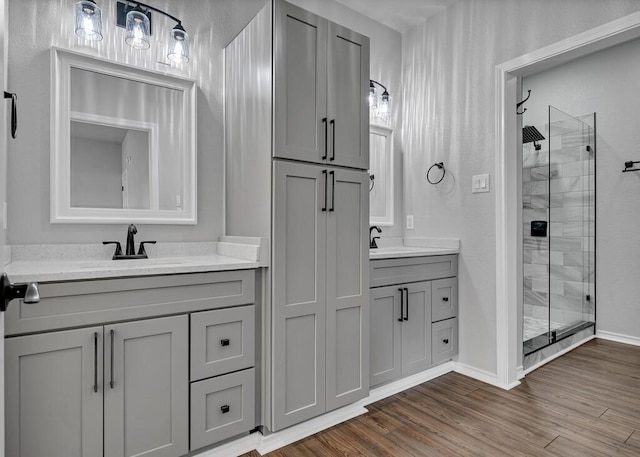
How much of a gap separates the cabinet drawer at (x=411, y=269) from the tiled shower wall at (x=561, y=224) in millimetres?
974

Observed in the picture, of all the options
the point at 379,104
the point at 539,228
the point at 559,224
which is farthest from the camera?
the point at 559,224

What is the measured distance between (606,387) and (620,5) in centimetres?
232

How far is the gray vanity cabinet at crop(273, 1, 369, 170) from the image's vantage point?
180 cm

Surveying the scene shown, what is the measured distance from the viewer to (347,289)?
6.68 feet

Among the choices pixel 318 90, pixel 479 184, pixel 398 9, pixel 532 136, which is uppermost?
pixel 398 9

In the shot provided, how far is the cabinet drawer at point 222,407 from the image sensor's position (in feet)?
5.32

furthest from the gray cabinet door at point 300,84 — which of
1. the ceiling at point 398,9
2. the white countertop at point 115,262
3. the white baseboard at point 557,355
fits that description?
the white baseboard at point 557,355

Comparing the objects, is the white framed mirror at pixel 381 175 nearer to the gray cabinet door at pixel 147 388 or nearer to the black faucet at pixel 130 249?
the black faucet at pixel 130 249

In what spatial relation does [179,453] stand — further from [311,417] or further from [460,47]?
[460,47]

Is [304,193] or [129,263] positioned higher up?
[304,193]

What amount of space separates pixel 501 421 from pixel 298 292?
135cm

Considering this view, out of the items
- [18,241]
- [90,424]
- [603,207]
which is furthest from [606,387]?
[18,241]

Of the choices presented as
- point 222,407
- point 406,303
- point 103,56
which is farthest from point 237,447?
point 103,56

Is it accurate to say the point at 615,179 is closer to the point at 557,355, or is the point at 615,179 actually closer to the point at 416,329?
the point at 557,355
